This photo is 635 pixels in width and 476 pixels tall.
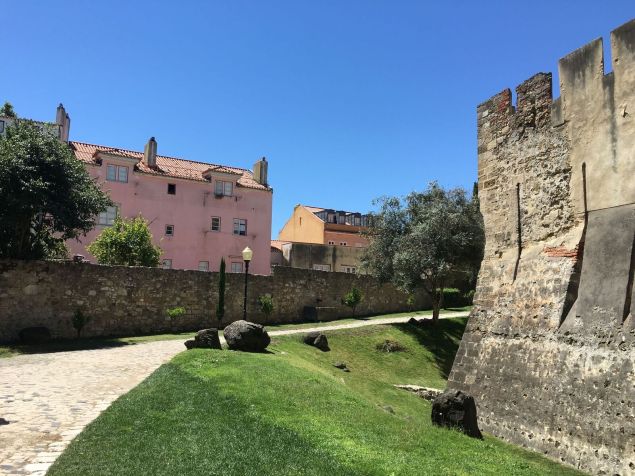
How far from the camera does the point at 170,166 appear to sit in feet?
137

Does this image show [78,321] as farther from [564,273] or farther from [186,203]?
[186,203]

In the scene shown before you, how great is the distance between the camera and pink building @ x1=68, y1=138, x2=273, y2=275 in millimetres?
37438

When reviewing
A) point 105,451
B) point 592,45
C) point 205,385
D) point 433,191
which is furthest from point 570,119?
point 433,191

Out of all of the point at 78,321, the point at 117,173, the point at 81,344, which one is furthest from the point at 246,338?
the point at 117,173

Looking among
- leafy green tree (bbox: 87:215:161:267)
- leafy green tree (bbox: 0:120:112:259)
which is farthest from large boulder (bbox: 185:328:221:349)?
leafy green tree (bbox: 87:215:161:267)

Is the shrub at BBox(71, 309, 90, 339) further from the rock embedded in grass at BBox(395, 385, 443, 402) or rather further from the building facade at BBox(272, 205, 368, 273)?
the building facade at BBox(272, 205, 368, 273)

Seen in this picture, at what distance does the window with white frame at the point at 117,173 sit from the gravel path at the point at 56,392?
70.6 ft

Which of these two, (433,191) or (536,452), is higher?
(433,191)

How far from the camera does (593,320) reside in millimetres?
7934

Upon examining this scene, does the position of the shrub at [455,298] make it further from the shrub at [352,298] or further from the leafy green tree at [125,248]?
the leafy green tree at [125,248]

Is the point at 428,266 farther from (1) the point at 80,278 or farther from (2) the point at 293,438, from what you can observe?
(2) the point at 293,438

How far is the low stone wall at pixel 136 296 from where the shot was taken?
20.0 metres

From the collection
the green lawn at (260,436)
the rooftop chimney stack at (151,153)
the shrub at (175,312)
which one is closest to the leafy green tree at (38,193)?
the shrub at (175,312)

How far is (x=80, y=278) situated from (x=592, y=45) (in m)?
20.3
